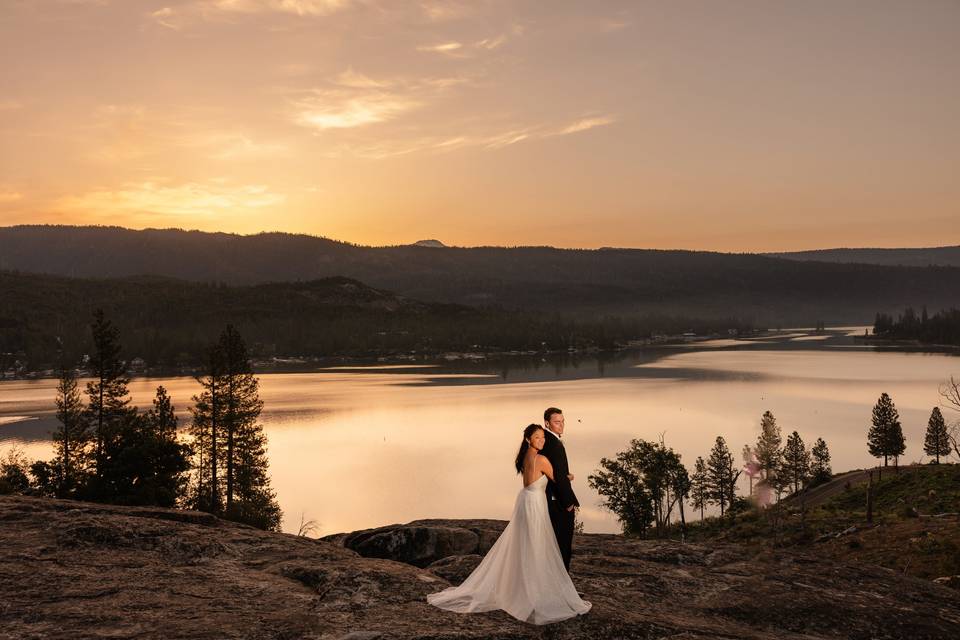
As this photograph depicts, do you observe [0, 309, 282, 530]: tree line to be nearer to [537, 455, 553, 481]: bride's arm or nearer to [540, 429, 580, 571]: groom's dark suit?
[540, 429, 580, 571]: groom's dark suit

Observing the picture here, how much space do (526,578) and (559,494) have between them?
1.53m

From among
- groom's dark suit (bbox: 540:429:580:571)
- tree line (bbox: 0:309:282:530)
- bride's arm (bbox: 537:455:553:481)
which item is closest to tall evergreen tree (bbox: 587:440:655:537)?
tree line (bbox: 0:309:282:530)

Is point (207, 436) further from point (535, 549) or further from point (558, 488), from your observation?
point (558, 488)

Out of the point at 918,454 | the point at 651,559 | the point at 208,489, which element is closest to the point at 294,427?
the point at 208,489

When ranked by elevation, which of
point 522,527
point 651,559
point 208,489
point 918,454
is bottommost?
point 918,454

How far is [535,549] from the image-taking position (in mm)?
11828

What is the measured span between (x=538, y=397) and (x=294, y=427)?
203ft

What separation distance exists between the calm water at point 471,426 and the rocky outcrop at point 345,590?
182ft

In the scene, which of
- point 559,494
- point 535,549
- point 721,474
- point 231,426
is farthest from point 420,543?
point 721,474

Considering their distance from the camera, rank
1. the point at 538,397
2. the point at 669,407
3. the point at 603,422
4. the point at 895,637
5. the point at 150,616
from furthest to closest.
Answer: the point at 538,397 < the point at 669,407 < the point at 603,422 < the point at 895,637 < the point at 150,616

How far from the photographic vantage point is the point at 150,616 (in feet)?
36.7

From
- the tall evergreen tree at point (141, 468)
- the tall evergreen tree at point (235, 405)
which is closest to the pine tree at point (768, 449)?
the tall evergreen tree at point (235, 405)

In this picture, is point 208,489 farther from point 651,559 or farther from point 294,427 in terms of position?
point 294,427

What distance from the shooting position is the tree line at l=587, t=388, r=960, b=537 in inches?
2793
